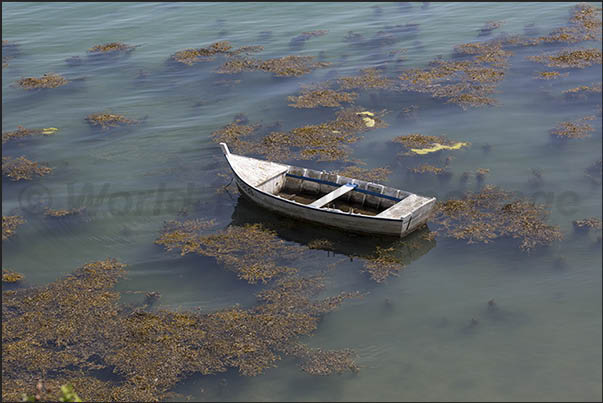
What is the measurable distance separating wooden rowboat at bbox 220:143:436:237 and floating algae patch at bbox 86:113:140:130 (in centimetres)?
856

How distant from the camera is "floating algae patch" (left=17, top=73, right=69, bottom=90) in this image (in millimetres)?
36731

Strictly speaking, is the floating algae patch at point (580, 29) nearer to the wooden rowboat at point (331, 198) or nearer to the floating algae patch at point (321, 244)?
the wooden rowboat at point (331, 198)

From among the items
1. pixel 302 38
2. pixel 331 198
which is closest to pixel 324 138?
pixel 331 198

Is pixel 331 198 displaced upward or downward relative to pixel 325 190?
upward

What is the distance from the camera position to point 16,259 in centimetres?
2222

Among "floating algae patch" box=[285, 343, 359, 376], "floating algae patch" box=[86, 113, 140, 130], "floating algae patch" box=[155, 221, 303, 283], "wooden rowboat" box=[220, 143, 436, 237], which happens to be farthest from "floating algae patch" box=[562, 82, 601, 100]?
"floating algae patch" box=[86, 113, 140, 130]

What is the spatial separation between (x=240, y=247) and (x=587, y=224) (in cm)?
1143

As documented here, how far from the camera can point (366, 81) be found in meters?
34.1

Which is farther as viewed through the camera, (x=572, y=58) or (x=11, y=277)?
(x=572, y=58)

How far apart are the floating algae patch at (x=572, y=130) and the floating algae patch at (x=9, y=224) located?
21.5 metres

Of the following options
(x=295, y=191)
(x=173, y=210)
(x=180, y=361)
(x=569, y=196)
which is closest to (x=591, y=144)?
(x=569, y=196)

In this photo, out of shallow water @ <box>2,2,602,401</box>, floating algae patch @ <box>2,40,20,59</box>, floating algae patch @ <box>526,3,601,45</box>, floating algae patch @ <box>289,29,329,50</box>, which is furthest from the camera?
floating algae patch @ <box>2,40,20,59</box>

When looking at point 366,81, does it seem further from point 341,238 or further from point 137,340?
point 137,340

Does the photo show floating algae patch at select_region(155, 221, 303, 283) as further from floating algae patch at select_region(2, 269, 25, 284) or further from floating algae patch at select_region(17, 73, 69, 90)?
floating algae patch at select_region(17, 73, 69, 90)
